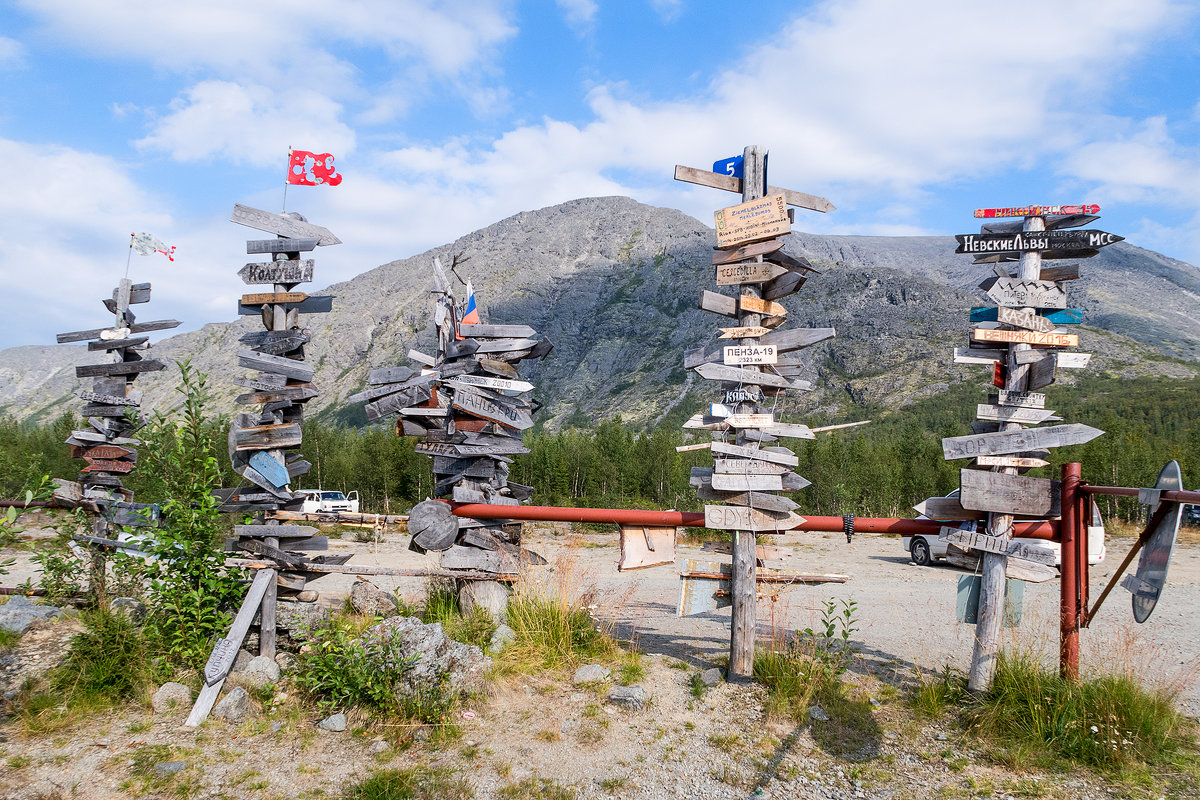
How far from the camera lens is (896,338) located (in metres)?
138

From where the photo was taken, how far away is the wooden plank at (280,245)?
22.0 ft

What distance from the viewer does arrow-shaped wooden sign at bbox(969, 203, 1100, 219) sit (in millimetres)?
5227

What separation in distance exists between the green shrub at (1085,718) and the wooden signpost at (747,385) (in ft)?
5.62

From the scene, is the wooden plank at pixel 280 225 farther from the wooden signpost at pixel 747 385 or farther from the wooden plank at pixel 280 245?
the wooden signpost at pixel 747 385

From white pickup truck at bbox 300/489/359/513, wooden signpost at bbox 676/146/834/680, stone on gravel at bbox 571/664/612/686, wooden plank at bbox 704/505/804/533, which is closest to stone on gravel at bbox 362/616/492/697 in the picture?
stone on gravel at bbox 571/664/612/686

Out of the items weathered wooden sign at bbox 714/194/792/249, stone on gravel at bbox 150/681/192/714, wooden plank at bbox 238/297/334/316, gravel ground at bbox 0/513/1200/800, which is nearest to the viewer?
gravel ground at bbox 0/513/1200/800

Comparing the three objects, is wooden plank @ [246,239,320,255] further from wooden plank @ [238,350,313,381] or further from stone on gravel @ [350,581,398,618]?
stone on gravel @ [350,581,398,618]

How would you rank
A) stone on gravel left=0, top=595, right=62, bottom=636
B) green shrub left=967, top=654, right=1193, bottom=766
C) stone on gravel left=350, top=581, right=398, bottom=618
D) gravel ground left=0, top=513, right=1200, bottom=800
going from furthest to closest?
stone on gravel left=350, top=581, right=398, bottom=618
stone on gravel left=0, top=595, right=62, bottom=636
green shrub left=967, top=654, right=1193, bottom=766
gravel ground left=0, top=513, right=1200, bottom=800

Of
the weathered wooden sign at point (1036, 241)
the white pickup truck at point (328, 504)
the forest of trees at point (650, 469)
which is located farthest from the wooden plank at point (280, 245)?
the forest of trees at point (650, 469)

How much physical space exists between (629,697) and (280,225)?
574 centimetres

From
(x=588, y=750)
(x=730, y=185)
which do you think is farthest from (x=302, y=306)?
(x=588, y=750)

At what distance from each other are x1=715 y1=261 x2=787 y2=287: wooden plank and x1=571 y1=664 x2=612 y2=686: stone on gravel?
3.66 meters

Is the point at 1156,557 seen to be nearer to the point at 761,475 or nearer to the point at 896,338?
the point at 761,475

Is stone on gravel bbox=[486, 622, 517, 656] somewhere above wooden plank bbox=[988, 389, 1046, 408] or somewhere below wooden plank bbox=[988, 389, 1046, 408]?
below
